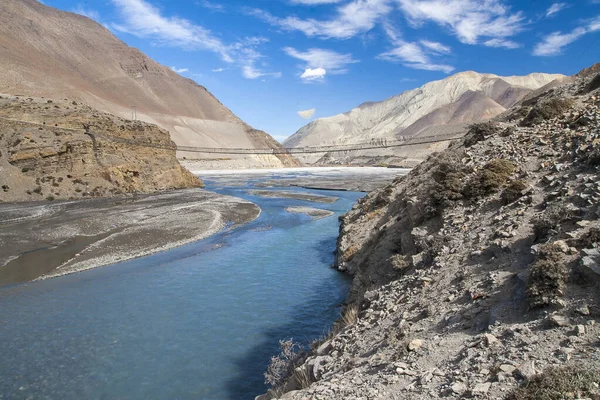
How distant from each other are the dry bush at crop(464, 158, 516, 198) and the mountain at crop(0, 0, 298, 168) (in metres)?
97.3

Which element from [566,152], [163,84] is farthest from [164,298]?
[163,84]

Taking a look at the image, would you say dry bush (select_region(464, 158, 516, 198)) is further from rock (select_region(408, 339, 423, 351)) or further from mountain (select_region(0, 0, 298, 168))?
mountain (select_region(0, 0, 298, 168))

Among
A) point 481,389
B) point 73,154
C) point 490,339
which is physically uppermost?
point 73,154

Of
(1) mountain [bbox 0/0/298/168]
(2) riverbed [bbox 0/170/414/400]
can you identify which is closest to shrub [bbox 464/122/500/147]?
(2) riverbed [bbox 0/170/414/400]

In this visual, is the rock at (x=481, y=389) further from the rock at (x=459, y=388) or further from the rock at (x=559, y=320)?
the rock at (x=559, y=320)

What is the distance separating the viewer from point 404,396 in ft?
13.5

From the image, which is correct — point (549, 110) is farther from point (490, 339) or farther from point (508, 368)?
point (508, 368)

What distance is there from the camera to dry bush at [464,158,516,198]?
27.6 ft

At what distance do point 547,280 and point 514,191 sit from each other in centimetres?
330

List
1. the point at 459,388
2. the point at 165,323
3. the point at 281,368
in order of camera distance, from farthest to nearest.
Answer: the point at 165,323
the point at 281,368
the point at 459,388

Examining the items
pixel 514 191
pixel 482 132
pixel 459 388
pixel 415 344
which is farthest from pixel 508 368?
pixel 482 132

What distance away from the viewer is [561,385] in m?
3.45

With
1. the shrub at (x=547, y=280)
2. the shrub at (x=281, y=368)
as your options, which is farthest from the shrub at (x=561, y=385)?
the shrub at (x=281, y=368)

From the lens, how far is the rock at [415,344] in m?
4.98
